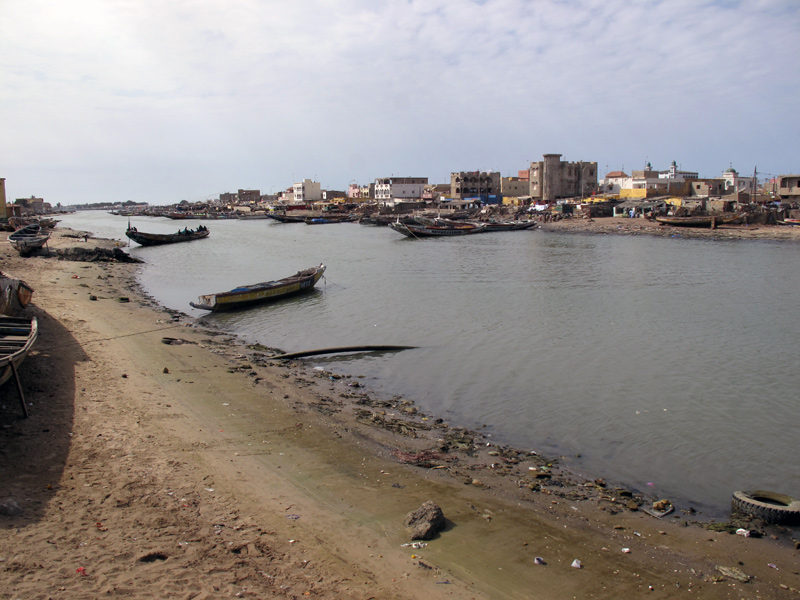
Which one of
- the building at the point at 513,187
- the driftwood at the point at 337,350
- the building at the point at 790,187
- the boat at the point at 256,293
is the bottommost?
the driftwood at the point at 337,350

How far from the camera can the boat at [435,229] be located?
60.0 meters

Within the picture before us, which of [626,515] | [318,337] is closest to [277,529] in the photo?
[626,515]

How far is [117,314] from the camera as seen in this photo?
16.6 m

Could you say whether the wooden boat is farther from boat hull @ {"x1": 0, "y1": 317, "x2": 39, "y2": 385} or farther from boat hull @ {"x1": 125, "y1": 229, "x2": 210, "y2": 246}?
boat hull @ {"x1": 0, "y1": 317, "x2": 39, "y2": 385}

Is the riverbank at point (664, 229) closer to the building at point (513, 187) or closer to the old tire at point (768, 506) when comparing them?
the building at point (513, 187)

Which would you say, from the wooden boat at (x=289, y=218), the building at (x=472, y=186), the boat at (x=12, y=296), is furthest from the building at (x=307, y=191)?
the boat at (x=12, y=296)

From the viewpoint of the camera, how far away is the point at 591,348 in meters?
14.8

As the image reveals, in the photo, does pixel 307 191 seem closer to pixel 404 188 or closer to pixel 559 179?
pixel 404 188

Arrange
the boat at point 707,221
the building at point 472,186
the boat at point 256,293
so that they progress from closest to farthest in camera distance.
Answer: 1. the boat at point 256,293
2. the boat at point 707,221
3. the building at point 472,186

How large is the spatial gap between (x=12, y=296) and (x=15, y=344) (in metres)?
4.92

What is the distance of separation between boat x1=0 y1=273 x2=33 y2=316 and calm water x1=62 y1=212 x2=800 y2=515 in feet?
18.4

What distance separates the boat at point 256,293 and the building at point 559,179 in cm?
7104

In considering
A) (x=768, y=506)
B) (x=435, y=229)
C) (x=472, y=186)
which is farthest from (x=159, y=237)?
(x=472, y=186)

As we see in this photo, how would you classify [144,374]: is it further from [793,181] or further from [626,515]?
[793,181]
